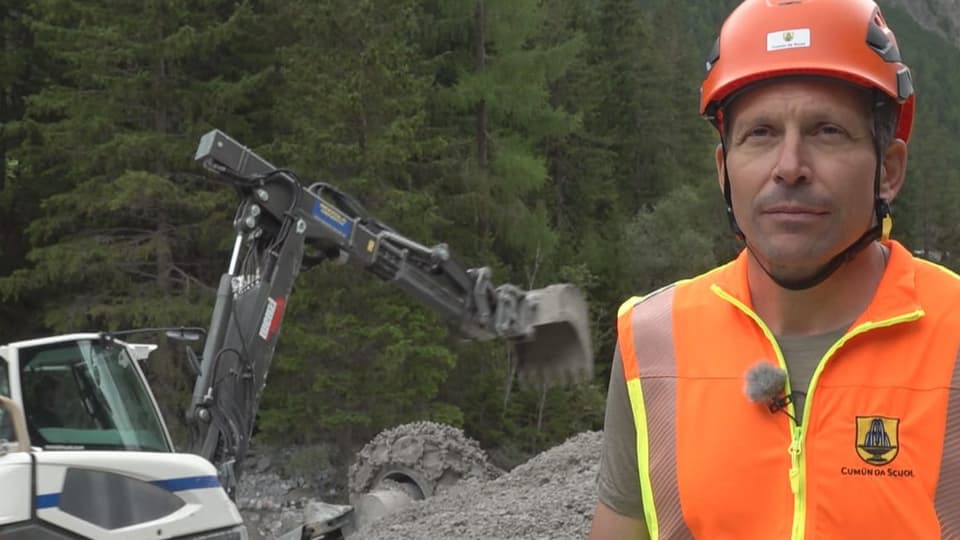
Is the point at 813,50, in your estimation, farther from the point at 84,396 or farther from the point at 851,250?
the point at 84,396

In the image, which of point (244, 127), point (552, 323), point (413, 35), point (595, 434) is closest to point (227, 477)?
point (552, 323)

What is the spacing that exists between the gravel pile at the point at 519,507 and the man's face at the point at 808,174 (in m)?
7.08

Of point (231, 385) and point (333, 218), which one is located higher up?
point (333, 218)

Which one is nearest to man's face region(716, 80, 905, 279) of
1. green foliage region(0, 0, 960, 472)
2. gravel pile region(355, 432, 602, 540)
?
gravel pile region(355, 432, 602, 540)

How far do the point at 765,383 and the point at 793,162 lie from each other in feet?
1.08

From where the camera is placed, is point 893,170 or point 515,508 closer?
point 893,170

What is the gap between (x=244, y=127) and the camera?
27188mm

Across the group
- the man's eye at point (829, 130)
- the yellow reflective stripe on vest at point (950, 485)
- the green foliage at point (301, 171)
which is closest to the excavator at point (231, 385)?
the man's eye at point (829, 130)

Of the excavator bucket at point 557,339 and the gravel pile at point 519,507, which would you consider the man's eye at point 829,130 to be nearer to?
the gravel pile at point 519,507

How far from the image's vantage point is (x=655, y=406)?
6.48ft

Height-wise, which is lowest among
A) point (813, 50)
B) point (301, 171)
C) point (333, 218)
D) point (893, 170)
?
point (893, 170)

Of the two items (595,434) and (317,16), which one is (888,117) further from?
(317,16)

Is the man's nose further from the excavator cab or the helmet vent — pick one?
the excavator cab

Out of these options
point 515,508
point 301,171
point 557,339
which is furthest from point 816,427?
point 301,171
